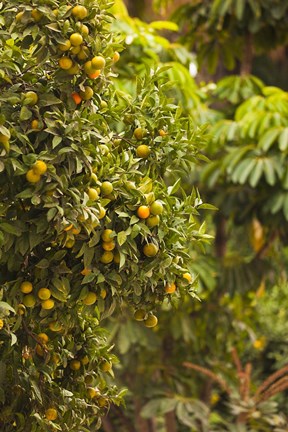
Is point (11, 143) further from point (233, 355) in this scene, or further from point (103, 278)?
point (233, 355)

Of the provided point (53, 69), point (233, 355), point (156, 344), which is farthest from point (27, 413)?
point (233, 355)

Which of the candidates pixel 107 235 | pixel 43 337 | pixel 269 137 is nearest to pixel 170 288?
pixel 107 235

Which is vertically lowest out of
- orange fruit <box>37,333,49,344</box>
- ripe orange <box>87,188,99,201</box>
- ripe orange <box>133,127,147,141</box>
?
orange fruit <box>37,333,49,344</box>

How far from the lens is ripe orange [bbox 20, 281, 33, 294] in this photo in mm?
1728

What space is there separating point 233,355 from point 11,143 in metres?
3.00

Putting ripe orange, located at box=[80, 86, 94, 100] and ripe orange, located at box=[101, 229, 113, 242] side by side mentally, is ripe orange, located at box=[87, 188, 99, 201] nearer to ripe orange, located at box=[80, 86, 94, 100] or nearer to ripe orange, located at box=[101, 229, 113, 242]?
ripe orange, located at box=[101, 229, 113, 242]

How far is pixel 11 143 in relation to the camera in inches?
64.0

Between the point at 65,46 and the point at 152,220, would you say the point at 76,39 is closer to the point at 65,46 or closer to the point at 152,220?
the point at 65,46

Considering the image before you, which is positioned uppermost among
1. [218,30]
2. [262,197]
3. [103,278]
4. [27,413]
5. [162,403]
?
[103,278]

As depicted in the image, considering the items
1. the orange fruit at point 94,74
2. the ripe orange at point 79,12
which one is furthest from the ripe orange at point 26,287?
the ripe orange at point 79,12

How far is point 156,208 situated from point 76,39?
0.37 meters

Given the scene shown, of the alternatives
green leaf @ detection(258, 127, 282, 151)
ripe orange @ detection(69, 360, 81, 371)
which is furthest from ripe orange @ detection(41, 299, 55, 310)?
green leaf @ detection(258, 127, 282, 151)

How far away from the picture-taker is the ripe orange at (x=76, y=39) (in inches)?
64.7

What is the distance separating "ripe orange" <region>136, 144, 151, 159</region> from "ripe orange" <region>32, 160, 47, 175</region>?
1.09 feet
